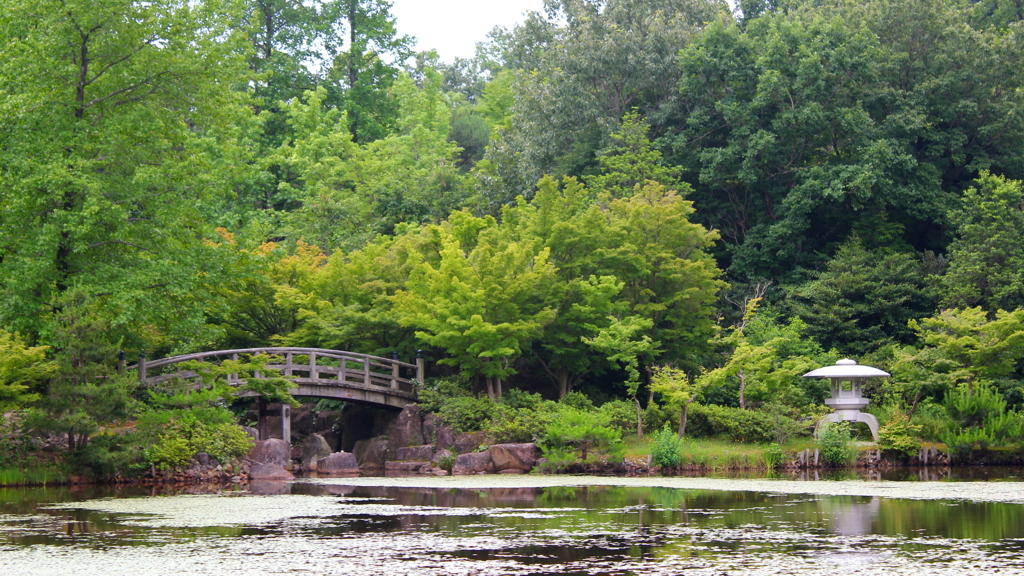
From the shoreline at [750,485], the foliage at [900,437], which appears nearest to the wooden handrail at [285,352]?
the shoreline at [750,485]

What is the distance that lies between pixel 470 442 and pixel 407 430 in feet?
7.51

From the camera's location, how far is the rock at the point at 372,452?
2672 centimetres

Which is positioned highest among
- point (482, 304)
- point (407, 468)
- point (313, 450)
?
point (482, 304)

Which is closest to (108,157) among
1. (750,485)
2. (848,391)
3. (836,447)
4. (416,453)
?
(416,453)

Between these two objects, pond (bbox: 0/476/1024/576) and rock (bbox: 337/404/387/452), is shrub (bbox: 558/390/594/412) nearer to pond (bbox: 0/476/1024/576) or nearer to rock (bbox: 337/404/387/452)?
rock (bbox: 337/404/387/452)

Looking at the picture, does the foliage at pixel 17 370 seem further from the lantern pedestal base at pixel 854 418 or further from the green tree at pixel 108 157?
the lantern pedestal base at pixel 854 418

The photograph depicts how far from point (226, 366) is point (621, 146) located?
1725cm

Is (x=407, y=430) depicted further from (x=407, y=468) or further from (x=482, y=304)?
(x=482, y=304)

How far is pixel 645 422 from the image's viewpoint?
25797 millimetres

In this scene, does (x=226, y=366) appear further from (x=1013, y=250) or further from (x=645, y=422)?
(x=1013, y=250)

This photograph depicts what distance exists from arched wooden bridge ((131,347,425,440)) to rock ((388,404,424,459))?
0.68 m

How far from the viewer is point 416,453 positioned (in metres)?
25.8

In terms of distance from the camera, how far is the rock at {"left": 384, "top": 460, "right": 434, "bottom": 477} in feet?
81.1

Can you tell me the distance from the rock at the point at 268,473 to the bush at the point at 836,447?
11815 millimetres
